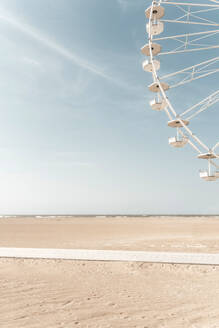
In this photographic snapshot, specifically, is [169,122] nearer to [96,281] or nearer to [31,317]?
[96,281]

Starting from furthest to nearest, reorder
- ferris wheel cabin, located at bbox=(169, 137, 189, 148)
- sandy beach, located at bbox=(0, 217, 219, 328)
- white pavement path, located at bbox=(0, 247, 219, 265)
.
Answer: ferris wheel cabin, located at bbox=(169, 137, 189, 148) → white pavement path, located at bbox=(0, 247, 219, 265) → sandy beach, located at bbox=(0, 217, 219, 328)

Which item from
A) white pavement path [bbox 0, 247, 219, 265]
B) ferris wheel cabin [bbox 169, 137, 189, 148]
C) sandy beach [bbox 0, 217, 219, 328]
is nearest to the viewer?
sandy beach [bbox 0, 217, 219, 328]

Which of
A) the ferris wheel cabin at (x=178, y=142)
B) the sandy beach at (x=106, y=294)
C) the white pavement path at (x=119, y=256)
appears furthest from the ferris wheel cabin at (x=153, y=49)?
the sandy beach at (x=106, y=294)

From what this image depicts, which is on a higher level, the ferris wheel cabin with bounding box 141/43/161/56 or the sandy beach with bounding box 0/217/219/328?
the ferris wheel cabin with bounding box 141/43/161/56

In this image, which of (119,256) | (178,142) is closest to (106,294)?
(119,256)

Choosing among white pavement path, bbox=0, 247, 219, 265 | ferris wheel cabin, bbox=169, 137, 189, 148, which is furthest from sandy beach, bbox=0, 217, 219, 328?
ferris wheel cabin, bbox=169, 137, 189, 148

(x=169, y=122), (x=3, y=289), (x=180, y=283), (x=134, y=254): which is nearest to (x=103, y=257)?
(x=134, y=254)

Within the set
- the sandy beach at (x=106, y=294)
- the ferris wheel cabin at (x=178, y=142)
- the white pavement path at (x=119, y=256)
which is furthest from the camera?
the ferris wheel cabin at (x=178, y=142)

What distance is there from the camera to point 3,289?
24.7ft

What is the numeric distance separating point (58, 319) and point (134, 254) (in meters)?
4.89

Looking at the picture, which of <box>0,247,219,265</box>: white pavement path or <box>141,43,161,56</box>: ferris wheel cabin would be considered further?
<box>141,43,161,56</box>: ferris wheel cabin

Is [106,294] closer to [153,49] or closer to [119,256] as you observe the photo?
[119,256]

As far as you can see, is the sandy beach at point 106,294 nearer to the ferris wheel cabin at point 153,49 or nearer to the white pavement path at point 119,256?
the white pavement path at point 119,256

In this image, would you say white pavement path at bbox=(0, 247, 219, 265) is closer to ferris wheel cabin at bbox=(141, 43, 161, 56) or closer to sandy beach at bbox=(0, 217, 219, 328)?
sandy beach at bbox=(0, 217, 219, 328)
